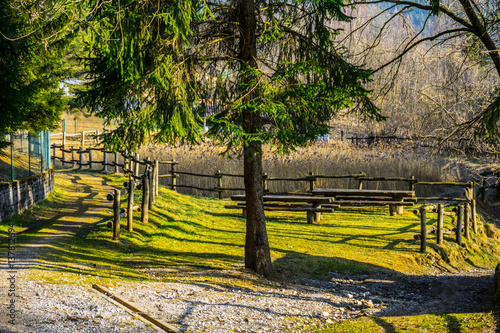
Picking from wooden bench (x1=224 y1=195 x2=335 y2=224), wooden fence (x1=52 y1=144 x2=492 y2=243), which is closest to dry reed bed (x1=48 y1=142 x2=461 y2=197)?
wooden fence (x1=52 y1=144 x2=492 y2=243)

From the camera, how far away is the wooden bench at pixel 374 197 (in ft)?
49.7

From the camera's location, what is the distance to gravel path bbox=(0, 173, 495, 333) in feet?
18.1

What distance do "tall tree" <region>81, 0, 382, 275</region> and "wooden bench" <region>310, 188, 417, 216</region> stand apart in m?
6.75

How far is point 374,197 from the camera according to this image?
51.5ft

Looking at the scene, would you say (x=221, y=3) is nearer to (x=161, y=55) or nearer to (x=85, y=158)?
(x=161, y=55)

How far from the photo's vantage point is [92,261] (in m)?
8.78

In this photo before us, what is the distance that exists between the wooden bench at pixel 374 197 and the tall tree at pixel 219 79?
22.2ft

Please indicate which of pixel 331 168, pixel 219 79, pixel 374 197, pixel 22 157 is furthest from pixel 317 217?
pixel 22 157

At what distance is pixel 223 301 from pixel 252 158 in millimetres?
2547

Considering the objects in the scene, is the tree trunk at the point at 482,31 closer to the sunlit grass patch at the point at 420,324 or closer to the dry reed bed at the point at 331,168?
the sunlit grass patch at the point at 420,324

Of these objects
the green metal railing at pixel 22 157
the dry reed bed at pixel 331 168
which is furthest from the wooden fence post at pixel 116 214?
the dry reed bed at pixel 331 168

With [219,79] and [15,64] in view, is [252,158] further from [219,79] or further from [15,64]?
[15,64]

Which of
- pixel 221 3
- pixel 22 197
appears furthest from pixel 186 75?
pixel 22 197

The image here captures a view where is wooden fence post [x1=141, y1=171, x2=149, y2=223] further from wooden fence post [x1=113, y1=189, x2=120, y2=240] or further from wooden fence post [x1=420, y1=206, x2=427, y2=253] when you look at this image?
wooden fence post [x1=420, y1=206, x2=427, y2=253]
